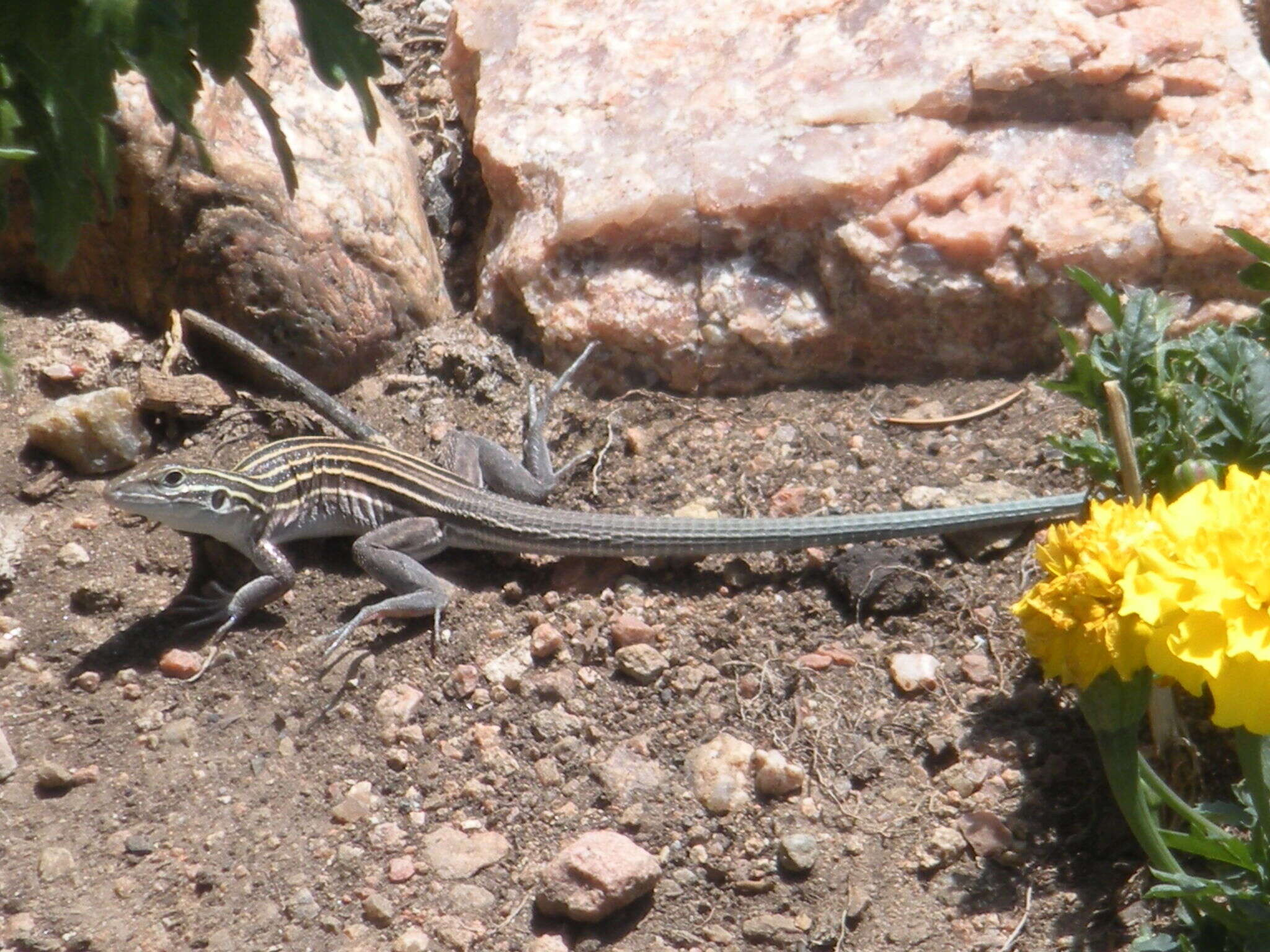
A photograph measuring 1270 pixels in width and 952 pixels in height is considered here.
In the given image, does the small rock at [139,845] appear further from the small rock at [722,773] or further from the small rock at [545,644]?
the small rock at [722,773]

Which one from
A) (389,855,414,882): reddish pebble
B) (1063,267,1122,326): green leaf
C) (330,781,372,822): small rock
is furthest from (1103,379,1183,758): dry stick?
(330,781,372,822): small rock

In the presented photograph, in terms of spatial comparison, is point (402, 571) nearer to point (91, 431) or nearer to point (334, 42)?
point (91, 431)

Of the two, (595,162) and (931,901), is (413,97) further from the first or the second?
(931,901)

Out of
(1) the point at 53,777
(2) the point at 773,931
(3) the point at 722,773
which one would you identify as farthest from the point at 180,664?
(2) the point at 773,931

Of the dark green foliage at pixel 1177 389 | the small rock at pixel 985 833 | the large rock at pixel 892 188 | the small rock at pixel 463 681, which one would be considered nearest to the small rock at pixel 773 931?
the small rock at pixel 985 833

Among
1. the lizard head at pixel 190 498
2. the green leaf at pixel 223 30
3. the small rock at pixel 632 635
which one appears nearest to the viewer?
the green leaf at pixel 223 30

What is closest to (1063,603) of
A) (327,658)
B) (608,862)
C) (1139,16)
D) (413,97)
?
(608,862)
